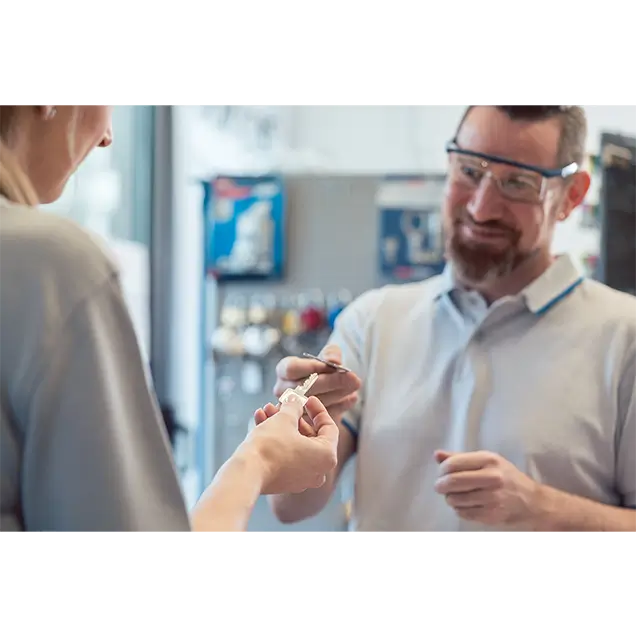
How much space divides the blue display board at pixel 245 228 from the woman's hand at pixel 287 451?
6.27 feet

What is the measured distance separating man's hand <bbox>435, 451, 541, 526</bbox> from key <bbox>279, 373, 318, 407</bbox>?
0.73ft

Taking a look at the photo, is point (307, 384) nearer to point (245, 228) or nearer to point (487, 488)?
point (487, 488)

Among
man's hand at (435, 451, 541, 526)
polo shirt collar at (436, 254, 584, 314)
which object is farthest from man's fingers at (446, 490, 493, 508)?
polo shirt collar at (436, 254, 584, 314)

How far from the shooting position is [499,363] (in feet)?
4.33

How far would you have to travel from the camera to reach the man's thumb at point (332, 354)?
1223 millimetres

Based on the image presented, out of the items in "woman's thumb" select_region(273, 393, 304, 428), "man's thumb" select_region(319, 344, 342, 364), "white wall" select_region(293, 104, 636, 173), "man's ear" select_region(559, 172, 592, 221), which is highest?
"white wall" select_region(293, 104, 636, 173)

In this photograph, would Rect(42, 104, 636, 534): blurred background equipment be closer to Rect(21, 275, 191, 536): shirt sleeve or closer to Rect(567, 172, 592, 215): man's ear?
Rect(567, 172, 592, 215): man's ear

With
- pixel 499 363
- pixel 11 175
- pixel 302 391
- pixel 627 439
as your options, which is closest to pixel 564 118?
pixel 499 363

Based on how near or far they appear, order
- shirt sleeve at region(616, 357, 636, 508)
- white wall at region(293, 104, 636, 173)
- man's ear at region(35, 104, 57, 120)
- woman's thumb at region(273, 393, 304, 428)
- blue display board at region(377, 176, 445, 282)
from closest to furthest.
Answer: man's ear at region(35, 104, 57, 120) < woman's thumb at region(273, 393, 304, 428) < shirt sleeve at region(616, 357, 636, 508) < blue display board at region(377, 176, 445, 282) < white wall at region(293, 104, 636, 173)

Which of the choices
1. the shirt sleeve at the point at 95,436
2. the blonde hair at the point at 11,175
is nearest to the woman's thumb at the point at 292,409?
the shirt sleeve at the point at 95,436

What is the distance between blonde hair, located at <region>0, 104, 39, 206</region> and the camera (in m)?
0.70
